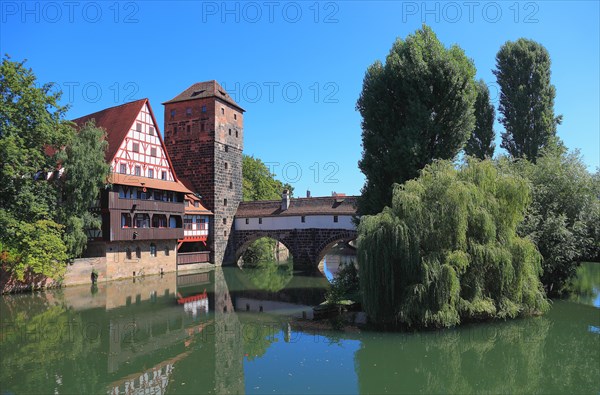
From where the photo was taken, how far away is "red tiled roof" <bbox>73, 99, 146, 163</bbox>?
86.6 ft

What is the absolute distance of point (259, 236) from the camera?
36062mm

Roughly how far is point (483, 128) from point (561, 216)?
38.2 ft

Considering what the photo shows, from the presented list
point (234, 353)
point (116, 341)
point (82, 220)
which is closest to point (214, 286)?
point (82, 220)

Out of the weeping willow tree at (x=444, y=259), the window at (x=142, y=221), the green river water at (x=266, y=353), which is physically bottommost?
the green river water at (x=266, y=353)

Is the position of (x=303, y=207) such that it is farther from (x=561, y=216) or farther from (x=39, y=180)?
(x=561, y=216)

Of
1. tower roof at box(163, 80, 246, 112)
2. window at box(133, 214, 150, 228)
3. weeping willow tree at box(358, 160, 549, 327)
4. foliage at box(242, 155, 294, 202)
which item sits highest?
tower roof at box(163, 80, 246, 112)

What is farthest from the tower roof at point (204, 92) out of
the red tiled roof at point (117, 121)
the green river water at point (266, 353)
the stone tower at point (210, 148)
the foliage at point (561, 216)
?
the foliage at point (561, 216)

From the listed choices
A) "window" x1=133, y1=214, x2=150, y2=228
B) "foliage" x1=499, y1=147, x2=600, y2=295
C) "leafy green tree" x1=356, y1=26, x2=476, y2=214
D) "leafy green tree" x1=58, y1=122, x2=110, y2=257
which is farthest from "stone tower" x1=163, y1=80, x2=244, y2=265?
"foliage" x1=499, y1=147, x2=600, y2=295

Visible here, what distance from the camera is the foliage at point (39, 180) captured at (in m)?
19.5

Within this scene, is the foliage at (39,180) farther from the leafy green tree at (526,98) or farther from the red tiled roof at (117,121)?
the leafy green tree at (526,98)

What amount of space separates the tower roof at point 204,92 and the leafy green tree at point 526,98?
19776 millimetres

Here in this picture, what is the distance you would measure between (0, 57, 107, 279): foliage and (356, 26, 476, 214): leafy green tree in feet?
45.2

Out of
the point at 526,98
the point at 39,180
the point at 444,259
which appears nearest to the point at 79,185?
the point at 39,180

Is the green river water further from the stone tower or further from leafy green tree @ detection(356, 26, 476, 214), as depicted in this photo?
the stone tower
